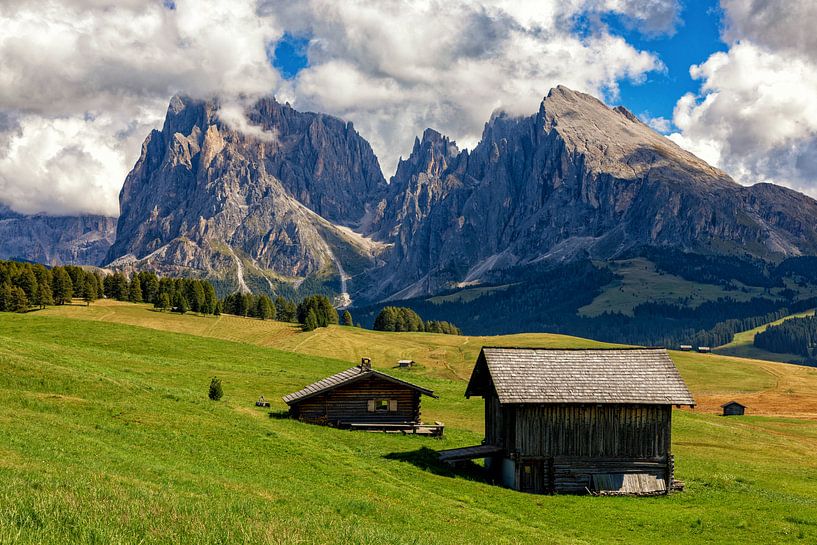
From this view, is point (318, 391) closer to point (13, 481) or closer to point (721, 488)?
point (721, 488)

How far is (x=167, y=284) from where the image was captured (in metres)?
161

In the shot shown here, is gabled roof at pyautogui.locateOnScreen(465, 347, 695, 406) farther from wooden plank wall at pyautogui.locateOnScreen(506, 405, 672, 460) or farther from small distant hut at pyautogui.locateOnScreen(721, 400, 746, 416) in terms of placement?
small distant hut at pyautogui.locateOnScreen(721, 400, 746, 416)

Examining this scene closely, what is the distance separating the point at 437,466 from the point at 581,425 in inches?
355

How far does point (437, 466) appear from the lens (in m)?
42.2

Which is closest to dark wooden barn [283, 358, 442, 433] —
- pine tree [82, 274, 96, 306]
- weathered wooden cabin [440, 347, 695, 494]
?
weathered wooden cabin [440, 347, 695, 494]

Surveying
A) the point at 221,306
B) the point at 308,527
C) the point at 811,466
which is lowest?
the point at 811,466

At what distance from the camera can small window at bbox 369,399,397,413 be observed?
55.7m

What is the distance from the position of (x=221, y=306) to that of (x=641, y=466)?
141393mm

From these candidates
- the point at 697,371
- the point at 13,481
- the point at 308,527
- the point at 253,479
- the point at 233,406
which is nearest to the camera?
the point at 308,527

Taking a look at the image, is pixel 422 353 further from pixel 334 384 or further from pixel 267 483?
pixel 267 483

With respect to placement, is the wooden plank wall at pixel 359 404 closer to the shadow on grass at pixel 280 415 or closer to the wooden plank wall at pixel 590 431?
the shadow on grass at pixel 280 415

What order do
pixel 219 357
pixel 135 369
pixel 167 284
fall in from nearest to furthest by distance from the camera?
pixel 135 369, pixel 219 357, pixel 167 284

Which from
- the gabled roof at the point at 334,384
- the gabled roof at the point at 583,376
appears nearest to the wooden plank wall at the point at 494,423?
the gabled roof at the point at 583,376

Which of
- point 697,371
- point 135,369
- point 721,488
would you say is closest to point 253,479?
point 721,488
